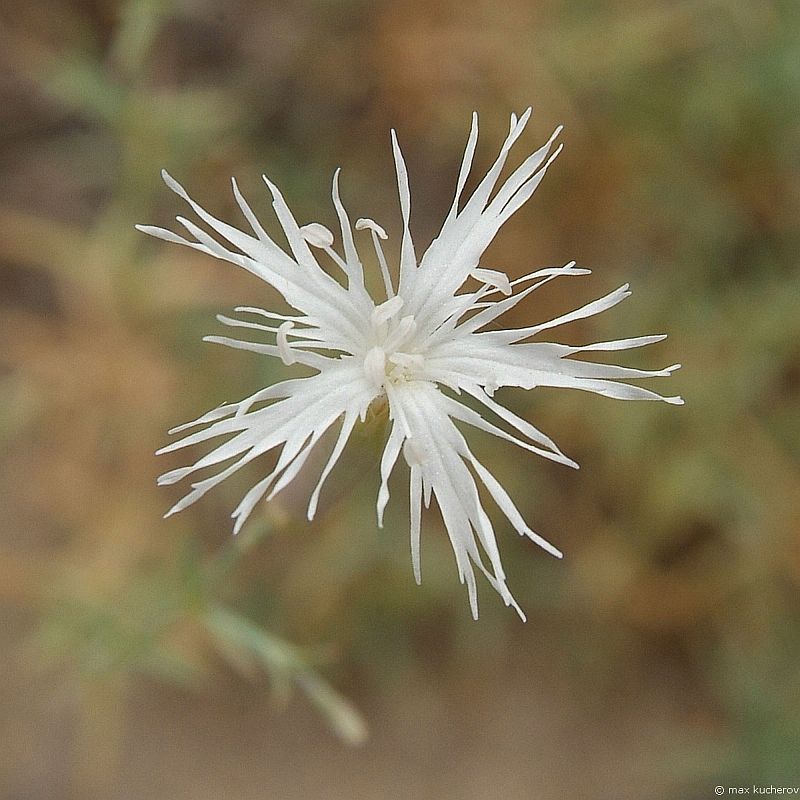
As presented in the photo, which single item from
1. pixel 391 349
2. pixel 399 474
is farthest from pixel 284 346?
pixel 399 474

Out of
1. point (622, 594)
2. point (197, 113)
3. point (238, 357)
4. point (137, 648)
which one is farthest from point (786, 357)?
point (137, 648)

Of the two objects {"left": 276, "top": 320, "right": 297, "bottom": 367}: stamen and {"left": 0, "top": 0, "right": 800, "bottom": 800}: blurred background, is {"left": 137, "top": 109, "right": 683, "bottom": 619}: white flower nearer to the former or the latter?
{"left": 276, "top": 320, "right": 297, "bottom": 367}: stamen

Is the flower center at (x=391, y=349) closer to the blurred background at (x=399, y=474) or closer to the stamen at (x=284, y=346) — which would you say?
the stamen at (x=284, y=346)

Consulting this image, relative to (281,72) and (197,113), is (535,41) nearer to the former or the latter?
(281,72)

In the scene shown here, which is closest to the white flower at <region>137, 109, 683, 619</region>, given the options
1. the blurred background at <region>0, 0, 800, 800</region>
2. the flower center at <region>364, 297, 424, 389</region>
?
the flower center at <region>364, 297, 424, 389</region>

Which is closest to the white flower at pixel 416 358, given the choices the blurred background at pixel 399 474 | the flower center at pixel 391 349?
the flower center at pixel 391 349
